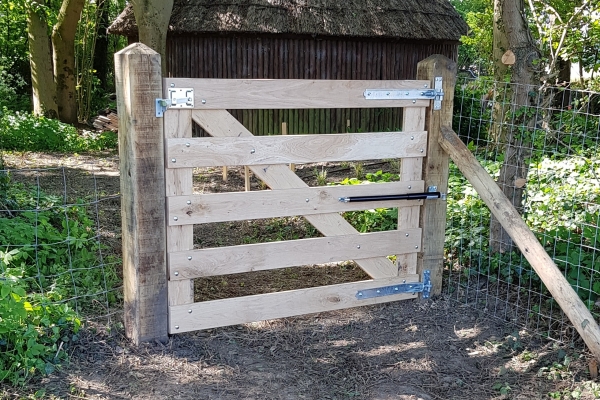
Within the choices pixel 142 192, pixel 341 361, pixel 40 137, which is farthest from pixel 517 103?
pixel 40 137

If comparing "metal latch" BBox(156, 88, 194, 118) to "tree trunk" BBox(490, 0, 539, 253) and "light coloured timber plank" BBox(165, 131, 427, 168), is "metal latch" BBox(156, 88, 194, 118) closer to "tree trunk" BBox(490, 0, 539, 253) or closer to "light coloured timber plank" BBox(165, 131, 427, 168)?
"light coloured timber plank" BBox(165, 131, 427, 168)

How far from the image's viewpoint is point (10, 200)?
607 cm

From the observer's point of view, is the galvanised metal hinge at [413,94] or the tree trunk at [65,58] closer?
the galvanised metal hinge at [413,94]

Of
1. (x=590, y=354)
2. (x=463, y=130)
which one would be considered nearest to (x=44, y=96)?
(x=463, y=130)

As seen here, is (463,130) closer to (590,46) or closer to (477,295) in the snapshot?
(590,46)

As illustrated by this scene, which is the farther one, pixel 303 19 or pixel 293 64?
pixel 293 64

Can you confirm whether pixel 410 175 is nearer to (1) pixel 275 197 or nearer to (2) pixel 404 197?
(2) pixel 404 197

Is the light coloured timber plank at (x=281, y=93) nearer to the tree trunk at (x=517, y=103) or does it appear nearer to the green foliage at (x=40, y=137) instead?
the tree trunk at (x=517, y=103)

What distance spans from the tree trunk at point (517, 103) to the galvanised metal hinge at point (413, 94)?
771 mm

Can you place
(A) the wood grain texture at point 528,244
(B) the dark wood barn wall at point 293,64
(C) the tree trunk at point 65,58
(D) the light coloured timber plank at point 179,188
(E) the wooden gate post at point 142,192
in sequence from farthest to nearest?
1. (C) the tree trunk at point 65,58
2. (B) the dark wood barn wall at point 293,64
3. (D) the light coloured timber plank at point 179,188
4. (E) the wooden gate post at point 142,192
5. (A) the wood grain texture at point 528,244

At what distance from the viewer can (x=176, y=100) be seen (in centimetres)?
412

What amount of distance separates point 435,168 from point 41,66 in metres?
13.7

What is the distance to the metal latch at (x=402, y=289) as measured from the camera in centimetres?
502

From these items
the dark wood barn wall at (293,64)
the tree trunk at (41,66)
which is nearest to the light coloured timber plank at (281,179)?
the dark wood barn wall at (293,64)
